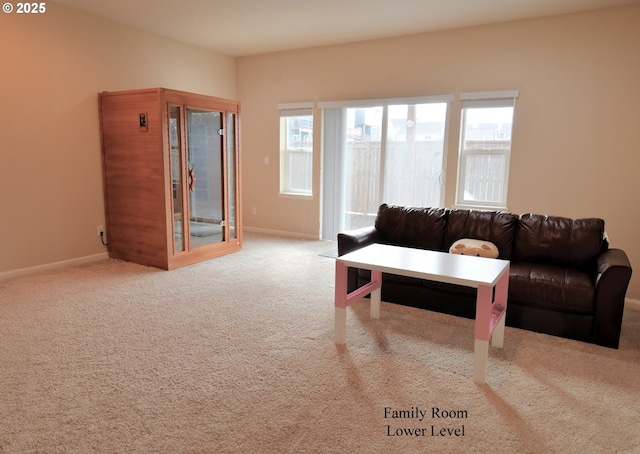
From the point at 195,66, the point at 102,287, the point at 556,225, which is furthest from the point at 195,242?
the point at 556,225

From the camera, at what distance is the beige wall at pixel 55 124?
12.9 feet

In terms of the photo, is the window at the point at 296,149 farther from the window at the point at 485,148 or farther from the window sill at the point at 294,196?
the window at the point at 485,148

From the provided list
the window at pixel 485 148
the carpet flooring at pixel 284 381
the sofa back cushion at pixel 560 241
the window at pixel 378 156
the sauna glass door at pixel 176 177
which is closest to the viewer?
the carpet flooring at pixel 284 381

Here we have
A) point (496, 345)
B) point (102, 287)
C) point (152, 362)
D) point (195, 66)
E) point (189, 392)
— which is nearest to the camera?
point (189, 392)

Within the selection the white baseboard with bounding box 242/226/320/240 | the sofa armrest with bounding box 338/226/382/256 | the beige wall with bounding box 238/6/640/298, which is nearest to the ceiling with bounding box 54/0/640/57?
the beige wall with bounding box 238/6/640/298

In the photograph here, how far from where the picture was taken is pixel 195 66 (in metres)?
5.80

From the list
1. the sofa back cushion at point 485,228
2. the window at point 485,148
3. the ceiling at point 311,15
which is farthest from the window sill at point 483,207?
the ceiling at point 311,15

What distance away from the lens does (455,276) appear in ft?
7.69

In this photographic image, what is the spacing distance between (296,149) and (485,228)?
3.37 meters

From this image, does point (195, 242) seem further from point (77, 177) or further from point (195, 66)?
point (195, 66)

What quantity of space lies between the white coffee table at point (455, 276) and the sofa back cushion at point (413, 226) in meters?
0.80

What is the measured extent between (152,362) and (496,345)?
217cm

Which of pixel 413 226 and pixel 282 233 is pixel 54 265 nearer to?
pixel 282 233

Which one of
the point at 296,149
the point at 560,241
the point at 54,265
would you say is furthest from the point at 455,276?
the point at 296,149
